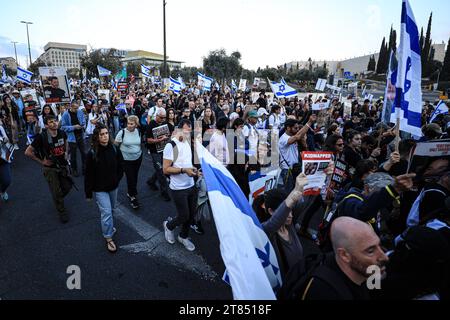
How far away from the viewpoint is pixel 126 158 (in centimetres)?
527

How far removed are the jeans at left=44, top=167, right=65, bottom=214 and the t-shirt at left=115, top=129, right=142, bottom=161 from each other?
1151mm

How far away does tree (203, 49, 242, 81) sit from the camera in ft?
134

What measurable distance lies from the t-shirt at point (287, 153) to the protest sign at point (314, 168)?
1.93 m

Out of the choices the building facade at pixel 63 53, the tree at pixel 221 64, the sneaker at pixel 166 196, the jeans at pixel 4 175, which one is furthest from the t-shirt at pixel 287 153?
the building facade at pixel 63 53

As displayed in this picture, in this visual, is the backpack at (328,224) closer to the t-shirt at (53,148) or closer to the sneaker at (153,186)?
the sneaker at (153,186)

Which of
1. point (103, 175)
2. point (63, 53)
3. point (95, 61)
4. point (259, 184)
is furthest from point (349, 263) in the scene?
point (63, 53)

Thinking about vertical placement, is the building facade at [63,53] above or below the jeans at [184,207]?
above

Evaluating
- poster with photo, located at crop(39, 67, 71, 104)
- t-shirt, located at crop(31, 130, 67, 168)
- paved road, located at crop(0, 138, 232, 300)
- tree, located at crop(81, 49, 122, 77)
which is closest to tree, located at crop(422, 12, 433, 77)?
tree, located at crop(81, 49, 122, 77)

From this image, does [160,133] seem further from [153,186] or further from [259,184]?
[259,184]

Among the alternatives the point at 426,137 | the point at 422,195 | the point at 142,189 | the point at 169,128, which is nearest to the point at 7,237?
the point at 142,189

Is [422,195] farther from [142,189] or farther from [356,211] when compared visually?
[142,189]

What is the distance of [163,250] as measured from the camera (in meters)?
4.04

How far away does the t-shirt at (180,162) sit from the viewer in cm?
386

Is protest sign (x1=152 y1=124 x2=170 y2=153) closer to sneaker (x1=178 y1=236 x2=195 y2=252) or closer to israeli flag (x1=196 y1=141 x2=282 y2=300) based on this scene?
sneaker (x1=178 y1=236 x2=195 y2=252)
